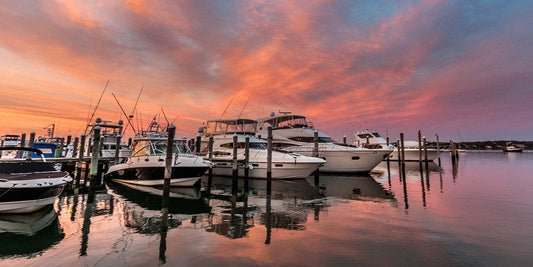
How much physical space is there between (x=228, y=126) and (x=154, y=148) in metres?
9.81

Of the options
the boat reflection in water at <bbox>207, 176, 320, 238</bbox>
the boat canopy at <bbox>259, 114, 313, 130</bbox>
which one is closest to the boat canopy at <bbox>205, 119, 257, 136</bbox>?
the boat canopy at <bbox>259, 114, 313, 130</bbox>

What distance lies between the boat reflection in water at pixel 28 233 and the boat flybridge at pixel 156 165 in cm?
508

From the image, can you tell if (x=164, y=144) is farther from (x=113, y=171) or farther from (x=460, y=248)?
(x=460, y=248)

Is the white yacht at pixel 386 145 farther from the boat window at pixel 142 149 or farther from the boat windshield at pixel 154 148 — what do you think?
the boat window at pixel 142 149

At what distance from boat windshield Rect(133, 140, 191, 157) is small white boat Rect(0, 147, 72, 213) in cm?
562

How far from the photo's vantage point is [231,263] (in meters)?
4.85

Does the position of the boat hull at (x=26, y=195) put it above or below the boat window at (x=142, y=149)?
below

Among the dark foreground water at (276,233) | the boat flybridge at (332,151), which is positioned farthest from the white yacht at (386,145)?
the dark foreground water at (276,233)

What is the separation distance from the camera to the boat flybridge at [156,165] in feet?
43.5

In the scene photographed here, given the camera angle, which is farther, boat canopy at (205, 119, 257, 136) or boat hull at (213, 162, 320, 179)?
boat canopy at (205, 119, 257, 136)

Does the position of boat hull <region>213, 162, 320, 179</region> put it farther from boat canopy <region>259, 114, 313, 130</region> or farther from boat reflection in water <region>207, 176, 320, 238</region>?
boat canopy <region>259, 114, 313, 130</region>

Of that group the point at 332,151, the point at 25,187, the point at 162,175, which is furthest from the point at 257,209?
the point at 332,151

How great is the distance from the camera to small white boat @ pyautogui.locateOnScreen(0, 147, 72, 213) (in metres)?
7.54

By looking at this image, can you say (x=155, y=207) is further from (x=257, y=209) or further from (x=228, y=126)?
(x=228, y=126)
